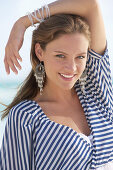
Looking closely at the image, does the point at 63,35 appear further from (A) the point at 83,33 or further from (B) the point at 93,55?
(B) the point at 93,55

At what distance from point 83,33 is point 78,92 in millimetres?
424

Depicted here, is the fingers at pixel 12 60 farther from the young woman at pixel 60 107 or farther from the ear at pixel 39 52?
the ear at pixel 39 52

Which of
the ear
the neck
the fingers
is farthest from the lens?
the neck

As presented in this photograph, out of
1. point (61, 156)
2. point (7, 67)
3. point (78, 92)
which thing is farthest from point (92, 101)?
point (7, 67)

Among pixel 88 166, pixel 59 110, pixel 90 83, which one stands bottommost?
pixel 88 166

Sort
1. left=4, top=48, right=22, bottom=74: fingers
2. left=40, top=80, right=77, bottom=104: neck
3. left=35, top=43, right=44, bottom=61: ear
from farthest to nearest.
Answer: left=40, top=80, right=77, bottom=104: neck → left=35, top=43, right=44, bottom=61: ear → left=4, top=48, right=22, bottom=74: fingers

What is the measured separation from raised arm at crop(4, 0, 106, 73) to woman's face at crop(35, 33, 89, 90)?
142 mm

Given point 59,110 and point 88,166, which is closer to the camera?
point 88,166

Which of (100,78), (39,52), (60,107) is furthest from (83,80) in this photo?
(39,52)

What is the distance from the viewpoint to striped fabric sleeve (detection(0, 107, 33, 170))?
188cm

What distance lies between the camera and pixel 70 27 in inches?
74.9

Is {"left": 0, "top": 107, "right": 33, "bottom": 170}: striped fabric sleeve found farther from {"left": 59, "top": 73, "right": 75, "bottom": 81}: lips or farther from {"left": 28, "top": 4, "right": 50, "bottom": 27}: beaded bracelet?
{"left": 28, "top": 4, "right": 50, "bottom": 27}: beaded bracelet

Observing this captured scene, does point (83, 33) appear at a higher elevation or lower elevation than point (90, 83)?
higher

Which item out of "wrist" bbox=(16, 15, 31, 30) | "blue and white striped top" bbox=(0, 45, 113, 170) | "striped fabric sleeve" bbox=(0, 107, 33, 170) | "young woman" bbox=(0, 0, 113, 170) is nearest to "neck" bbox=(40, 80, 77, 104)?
"young woman" bbox=(0, 0, 113, 170)
